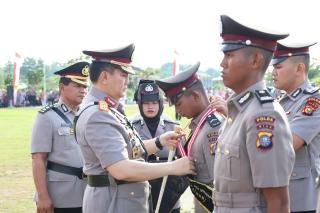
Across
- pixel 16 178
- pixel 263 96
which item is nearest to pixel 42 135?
pixel 263 96

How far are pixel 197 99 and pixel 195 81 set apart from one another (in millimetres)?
150

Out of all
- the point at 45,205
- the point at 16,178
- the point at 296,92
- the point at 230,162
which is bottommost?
the point at 16,178

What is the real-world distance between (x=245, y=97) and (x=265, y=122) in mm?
270

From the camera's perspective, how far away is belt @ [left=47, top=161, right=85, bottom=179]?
554 centimetres

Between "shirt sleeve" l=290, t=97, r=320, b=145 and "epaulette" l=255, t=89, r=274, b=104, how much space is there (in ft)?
4.47

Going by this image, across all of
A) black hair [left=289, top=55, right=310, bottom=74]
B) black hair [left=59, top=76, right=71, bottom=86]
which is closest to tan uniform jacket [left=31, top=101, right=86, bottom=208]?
black hair [left=59, top=76, right=71, bottom=86]

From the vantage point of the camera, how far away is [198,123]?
4133mm

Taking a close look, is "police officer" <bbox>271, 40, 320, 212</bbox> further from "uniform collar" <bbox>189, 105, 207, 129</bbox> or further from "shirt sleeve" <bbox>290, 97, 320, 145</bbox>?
"uniform collar" <bbox>189, 105, 207, 129</bbox>

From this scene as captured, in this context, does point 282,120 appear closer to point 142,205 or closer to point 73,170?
point 142,205

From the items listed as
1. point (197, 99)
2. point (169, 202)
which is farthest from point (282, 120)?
point (169, 202)

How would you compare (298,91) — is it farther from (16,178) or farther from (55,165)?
(16,178)

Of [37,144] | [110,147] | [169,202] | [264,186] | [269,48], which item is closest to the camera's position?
[264,186]

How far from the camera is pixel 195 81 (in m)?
4.26

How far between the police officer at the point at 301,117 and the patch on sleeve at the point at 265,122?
147 centimetres
